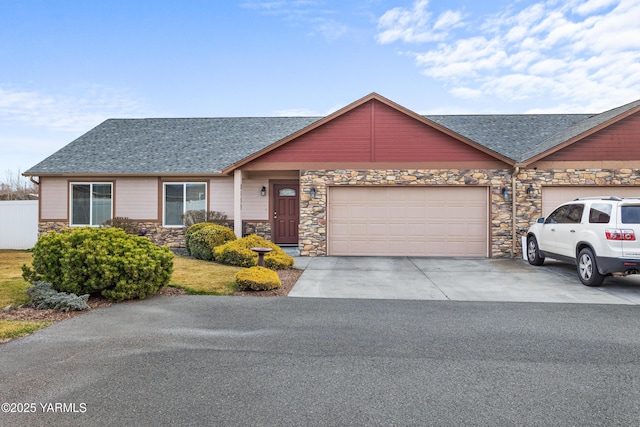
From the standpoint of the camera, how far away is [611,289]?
7.96 meters

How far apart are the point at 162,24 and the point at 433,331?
1446 cm

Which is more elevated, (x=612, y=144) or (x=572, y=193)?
(x=612, y=144)

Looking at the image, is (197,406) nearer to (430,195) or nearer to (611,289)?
(611,289)

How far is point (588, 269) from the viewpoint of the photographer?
27.1 ft

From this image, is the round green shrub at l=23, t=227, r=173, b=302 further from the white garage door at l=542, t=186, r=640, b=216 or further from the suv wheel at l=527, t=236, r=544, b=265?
the white garage door at l=542, t=186, r=640, b=216

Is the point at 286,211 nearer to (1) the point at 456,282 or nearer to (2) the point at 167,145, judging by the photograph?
(2) the point at 167,145

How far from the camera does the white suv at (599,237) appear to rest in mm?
7512

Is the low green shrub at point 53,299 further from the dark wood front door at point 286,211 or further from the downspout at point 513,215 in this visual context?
the downspout at point 513,215

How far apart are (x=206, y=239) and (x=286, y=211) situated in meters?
3.95

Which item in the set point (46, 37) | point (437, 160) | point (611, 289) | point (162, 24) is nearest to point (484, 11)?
point (437, 160)

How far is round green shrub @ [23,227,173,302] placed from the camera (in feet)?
21.0

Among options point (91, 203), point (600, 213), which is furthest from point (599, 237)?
point (91, 203)

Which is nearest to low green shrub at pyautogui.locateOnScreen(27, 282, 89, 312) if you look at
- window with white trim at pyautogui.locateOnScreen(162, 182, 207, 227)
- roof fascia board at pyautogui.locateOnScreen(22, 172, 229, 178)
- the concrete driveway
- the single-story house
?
the concrete driveway

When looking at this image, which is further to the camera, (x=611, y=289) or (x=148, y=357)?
(x=611, y=289)
